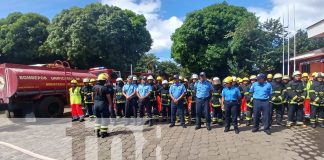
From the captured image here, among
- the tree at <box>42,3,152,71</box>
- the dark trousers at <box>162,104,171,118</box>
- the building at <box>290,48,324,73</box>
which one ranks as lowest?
the dark trousers at <box>162,104,171,118</box>

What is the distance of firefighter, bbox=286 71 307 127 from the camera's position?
993 centimetres

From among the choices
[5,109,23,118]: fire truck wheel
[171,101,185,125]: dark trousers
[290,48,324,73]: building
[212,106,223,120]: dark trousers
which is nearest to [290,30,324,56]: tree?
[290,48,324,73]: building

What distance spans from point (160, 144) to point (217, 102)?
295 centimetres

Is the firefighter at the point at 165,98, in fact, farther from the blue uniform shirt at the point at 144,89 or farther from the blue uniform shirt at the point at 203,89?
the blue uniform shirt at the point at 203,89

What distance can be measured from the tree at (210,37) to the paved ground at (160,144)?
1732 cm

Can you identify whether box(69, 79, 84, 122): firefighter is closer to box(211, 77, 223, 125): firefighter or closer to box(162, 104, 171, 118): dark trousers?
box(162, 104, 171, 118): dark trousers

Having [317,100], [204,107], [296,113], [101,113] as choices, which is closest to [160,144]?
[101,113]

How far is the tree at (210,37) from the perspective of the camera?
26.9 m

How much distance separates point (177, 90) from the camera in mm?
10195

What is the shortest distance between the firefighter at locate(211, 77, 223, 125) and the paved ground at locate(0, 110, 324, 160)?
61 cm

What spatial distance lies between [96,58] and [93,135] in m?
16.3

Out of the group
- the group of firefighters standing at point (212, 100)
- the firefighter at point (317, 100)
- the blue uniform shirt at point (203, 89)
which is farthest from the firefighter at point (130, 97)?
the firefighter at point (317, 100)

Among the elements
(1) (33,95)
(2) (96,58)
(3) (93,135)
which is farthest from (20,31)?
(3) (93,135)

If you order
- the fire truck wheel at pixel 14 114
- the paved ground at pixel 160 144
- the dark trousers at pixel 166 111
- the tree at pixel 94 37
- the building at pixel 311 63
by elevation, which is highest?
the tree at pixel 94 37
